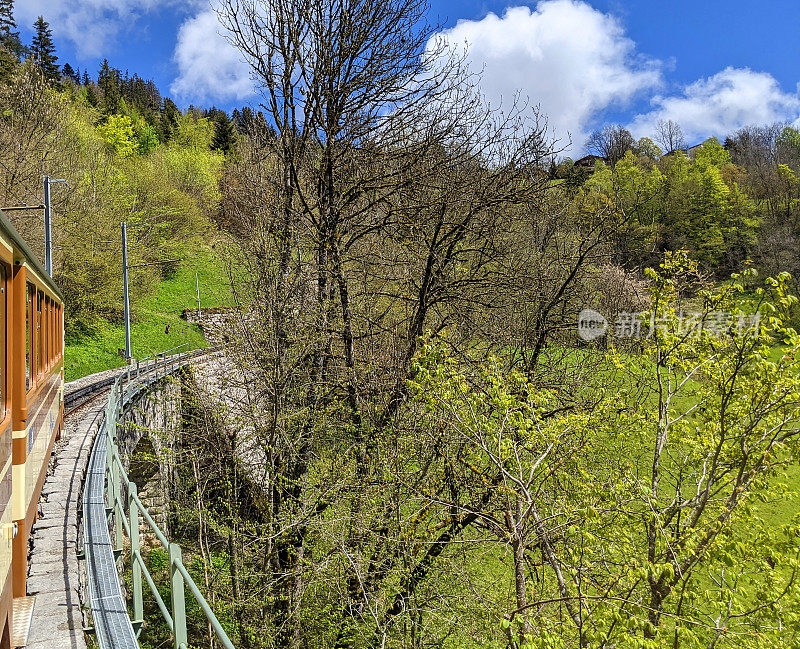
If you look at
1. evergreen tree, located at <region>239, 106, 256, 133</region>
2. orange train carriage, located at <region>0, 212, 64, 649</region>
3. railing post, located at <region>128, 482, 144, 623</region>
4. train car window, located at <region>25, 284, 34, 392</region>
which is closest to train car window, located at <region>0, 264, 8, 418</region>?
orange train carriage, located at <region>0, 212, 64, 649</region>

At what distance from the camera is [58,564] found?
5.53 m

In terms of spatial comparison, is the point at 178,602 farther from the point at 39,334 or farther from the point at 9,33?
the point at 9,33

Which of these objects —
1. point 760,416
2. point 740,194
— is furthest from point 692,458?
point 740,194

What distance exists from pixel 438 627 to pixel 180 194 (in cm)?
4366

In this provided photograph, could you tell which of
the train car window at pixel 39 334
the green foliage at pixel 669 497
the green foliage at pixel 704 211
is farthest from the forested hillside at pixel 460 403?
the green foliage at pixel 704 211

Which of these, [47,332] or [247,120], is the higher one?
[247,120]

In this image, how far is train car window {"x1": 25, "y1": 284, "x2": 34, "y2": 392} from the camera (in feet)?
16.9

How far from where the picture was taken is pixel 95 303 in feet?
90.7

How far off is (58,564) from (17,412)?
2.02m

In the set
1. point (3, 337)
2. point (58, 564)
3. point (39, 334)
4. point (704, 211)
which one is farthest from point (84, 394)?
point (704, 211)

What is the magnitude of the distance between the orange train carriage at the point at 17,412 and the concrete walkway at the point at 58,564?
0.34 m

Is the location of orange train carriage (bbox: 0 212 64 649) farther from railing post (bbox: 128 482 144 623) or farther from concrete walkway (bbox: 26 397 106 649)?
railing post (bbox: 128 482 144 623)

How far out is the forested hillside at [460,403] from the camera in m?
5.42

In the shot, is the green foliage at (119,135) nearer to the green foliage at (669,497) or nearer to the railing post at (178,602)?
the green foliage at (669,497)
